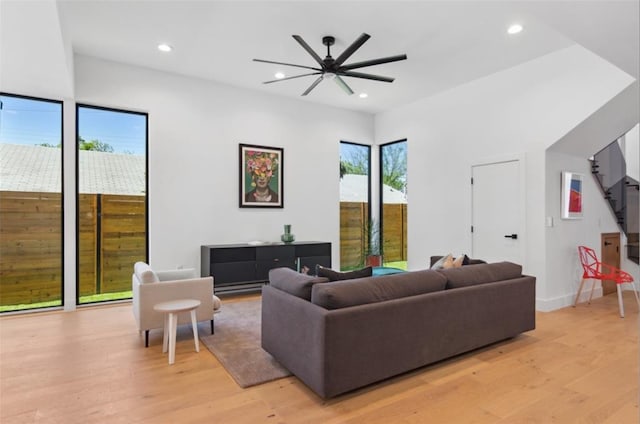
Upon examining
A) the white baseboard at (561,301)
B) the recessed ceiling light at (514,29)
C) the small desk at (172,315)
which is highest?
the recessed ceiling light at (514,29)

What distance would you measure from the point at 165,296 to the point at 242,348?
0.91 metres

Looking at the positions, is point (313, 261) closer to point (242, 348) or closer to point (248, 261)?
point (248, 261)

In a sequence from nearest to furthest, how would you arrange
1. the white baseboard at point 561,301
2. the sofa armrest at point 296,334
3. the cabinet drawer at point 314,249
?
the sofa armrest at point 296,334 < the white baseboard at point 561,301 < the cabinet drawer at point 314,249

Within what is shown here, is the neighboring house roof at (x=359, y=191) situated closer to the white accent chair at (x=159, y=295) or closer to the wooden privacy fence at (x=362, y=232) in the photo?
the wooden privacy fence at (x=362, y=232)

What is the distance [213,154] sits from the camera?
5613 mm

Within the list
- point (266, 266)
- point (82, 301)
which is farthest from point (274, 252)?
point (82, 301)

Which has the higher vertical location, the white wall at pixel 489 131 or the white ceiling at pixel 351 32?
the white ceiling at pixel 351 32

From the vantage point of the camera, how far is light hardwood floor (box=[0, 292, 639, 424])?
218 centimetres

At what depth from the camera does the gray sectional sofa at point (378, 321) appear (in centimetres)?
231

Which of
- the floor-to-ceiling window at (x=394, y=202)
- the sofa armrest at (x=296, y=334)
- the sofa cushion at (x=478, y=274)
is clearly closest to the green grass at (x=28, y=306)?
the sofa armrest at (x=296, y=334)

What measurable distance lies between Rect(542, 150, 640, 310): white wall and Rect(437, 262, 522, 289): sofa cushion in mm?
1586

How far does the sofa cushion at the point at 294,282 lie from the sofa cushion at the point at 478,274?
3.81ft

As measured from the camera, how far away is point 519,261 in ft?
15.9

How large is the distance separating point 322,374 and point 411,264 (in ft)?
15.1
